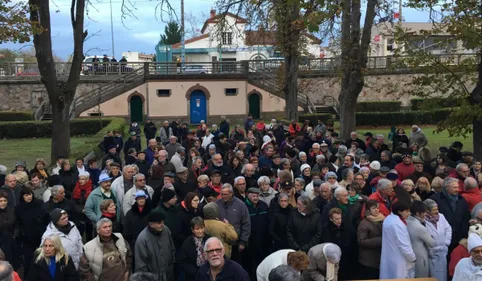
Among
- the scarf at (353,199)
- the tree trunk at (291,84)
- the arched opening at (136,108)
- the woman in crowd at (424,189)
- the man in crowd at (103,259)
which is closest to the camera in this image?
the man in crowd at (103,259)

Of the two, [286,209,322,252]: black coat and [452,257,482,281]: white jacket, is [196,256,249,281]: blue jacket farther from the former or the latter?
[452,257,482,281]: white jacket

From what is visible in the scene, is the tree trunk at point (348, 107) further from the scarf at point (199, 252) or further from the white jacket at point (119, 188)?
the scarf at point (199, 252)

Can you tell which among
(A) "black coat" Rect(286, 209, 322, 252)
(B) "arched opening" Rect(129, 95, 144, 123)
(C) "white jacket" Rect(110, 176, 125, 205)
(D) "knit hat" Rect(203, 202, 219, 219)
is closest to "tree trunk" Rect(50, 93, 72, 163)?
(C) "white jacket" Rect(110, 176, 125, 205)

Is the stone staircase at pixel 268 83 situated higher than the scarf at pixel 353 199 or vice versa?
the stone staircase at pixel 268 83

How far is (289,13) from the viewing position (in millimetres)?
20453

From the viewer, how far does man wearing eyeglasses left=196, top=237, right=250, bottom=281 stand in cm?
488

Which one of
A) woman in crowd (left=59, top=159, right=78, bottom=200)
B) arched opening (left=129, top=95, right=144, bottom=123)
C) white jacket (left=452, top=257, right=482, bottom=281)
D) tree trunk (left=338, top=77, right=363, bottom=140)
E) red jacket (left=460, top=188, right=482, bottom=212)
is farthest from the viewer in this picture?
arched opening (left=129, top=95, right=144, bottom=123)

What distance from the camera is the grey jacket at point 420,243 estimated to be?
6141 mm

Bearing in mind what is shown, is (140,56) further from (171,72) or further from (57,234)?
(57,234)

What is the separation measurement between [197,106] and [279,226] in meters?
29.5

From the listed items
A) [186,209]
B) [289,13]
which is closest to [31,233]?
[186,209]

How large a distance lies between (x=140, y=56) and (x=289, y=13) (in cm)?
8463

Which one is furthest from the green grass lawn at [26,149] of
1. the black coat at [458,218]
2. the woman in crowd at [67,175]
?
the black coat at [458,218]

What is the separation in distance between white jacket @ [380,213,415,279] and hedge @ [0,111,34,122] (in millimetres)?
30146
